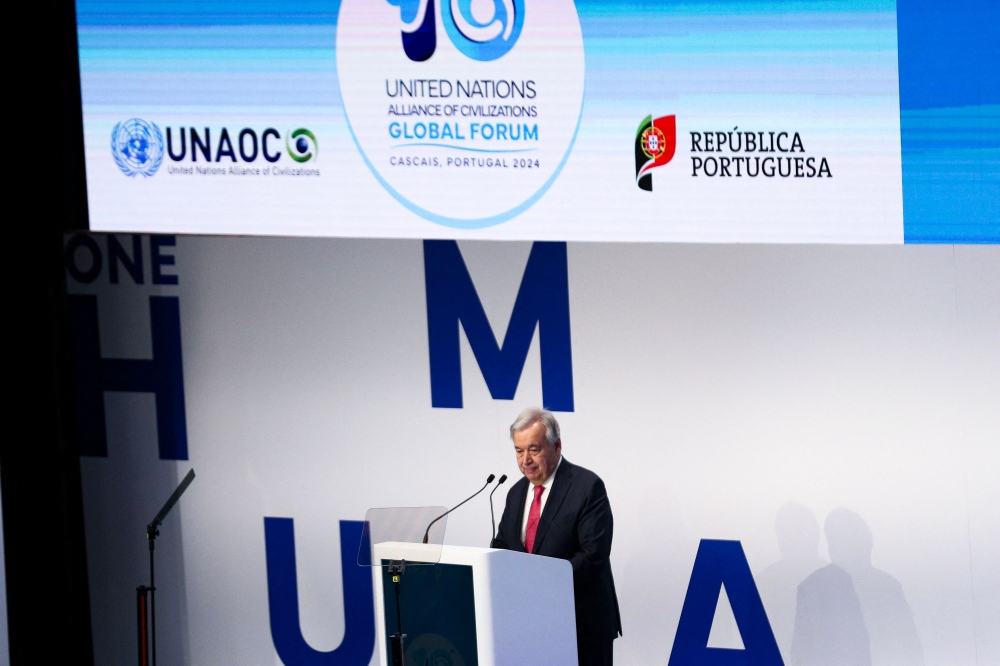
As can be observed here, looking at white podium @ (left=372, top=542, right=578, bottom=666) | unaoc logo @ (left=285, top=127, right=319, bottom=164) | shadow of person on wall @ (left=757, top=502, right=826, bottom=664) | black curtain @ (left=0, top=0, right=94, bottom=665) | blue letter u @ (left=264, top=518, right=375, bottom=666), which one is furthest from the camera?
blue letter u @ (left=264, top=518, right=375, bottom=666)

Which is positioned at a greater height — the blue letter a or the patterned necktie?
the patterned necktie

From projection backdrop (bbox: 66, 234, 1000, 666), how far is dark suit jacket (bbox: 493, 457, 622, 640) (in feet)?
2.53

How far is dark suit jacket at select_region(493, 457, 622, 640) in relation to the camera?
145 inches

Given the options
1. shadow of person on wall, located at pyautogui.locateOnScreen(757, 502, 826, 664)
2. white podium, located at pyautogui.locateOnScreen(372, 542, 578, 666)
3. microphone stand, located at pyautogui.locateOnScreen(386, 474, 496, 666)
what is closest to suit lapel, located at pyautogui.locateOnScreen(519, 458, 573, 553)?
white podium, located at pyautogui.locateOnScreen(372, 542, 578, 666)

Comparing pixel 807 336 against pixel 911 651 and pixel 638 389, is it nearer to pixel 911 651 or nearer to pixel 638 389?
pixel 638 389

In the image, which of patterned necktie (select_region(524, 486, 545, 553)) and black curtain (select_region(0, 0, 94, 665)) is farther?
black curtain (select_region(0, 0, 94, 665))

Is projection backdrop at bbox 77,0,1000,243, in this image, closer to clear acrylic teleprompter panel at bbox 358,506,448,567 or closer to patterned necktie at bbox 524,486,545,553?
patterned necktie at bbox 524,486,545,553

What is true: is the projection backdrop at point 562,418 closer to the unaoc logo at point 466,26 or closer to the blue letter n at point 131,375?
the blue letter n at point 131,375

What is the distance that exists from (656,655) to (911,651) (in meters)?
0.94

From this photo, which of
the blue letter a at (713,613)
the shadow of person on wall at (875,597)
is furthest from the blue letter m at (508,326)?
the shadow of person on wall at (875,597)

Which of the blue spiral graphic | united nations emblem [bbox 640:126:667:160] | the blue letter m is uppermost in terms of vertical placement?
the blue spiral graphic

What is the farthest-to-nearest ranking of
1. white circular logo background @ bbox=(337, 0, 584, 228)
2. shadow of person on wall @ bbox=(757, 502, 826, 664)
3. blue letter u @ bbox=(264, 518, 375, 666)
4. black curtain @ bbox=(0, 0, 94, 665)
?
blue letter u @ bbox=(264, 518, 375, 666)
black curtain @ bbox=(0, 0, 94, 665)
shadow of person on wall @ bbox=(757, 502, 826, 664)
white circular logo background @ bbox=(337, 0, 584, 228)

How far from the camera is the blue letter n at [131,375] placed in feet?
16.7

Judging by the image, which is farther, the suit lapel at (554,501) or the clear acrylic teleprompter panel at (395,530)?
the suit lapel at (554,501)
